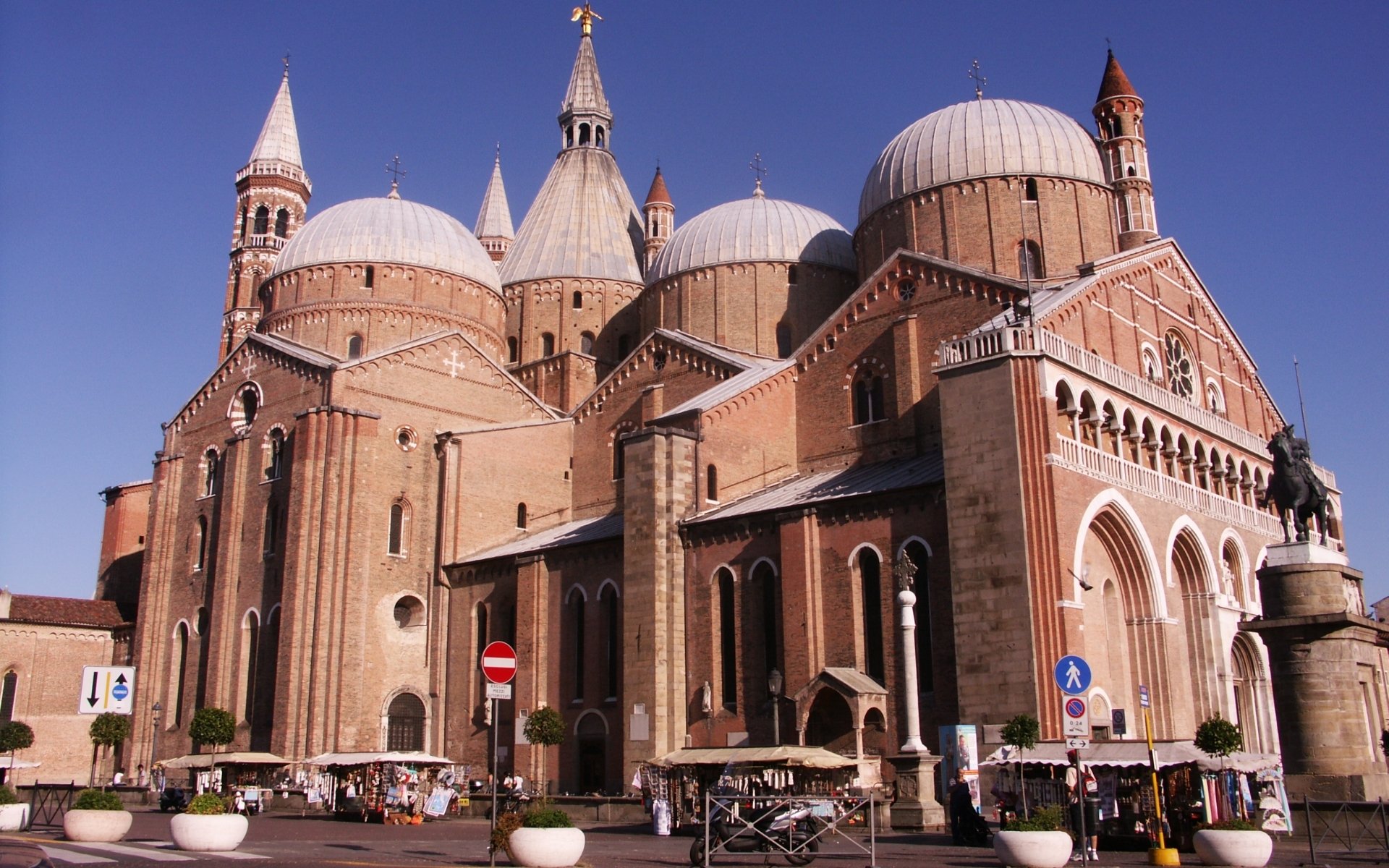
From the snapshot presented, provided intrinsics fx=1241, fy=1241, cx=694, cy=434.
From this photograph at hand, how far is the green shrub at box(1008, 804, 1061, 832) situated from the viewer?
1477cm

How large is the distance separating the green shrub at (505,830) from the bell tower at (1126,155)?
27.8 metres

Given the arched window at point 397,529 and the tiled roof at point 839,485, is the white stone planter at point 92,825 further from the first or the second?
the arched window at point 397,529

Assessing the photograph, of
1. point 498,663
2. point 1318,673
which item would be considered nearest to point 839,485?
point 1318,673

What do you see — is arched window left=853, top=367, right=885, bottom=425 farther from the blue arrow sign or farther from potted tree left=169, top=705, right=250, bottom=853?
potted tree left=169, top=705, right=250, bottom=853

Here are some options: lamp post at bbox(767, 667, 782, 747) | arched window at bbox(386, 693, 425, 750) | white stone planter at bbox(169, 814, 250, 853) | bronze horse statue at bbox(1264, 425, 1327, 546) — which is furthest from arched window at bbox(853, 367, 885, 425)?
white stone planter at bbox(169, 814, 250, 853)

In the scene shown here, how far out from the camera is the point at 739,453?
33.4 meters

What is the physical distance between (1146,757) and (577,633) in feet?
58.6

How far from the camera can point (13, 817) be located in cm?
1950

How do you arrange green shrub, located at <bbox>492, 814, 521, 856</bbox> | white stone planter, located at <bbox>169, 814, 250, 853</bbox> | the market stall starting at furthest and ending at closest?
the market stall < white stone planter, located at <bbox>169, 814, 250, 853</bbox> < green shrub, located at <bbox>492, 814, 521, 856</bbox>

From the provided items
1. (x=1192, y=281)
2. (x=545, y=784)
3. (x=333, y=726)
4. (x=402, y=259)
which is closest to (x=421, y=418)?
(x=402, y=259)

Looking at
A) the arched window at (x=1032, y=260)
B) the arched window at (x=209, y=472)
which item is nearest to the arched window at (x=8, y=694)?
the arched window at (x=209, y=472)

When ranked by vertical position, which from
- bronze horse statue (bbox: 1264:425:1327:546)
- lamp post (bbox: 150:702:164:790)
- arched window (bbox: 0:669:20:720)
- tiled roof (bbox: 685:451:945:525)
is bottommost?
lamp post (bbox: 150:702:164:790)

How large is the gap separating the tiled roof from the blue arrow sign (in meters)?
10.6

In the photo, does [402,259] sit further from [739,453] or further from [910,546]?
[910,546]
